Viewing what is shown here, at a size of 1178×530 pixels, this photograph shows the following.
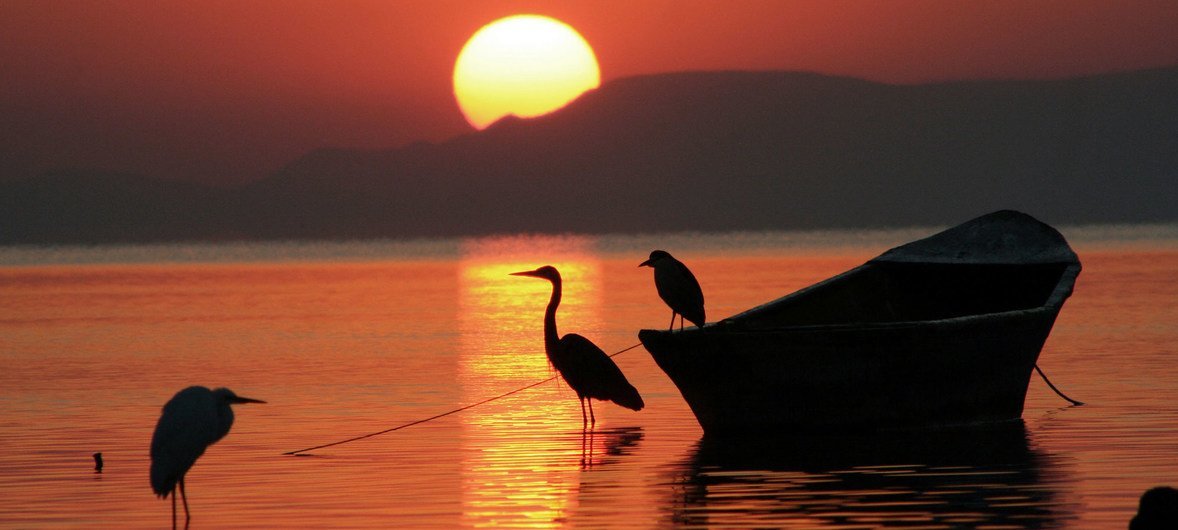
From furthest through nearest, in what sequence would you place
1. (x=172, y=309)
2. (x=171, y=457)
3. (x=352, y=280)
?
(x=352, y=280)
(x=172, y=309)
(x=171, y=457)

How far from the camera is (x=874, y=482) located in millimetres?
15359

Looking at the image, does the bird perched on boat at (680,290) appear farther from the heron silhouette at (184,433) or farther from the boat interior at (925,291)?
the heron silhouette at (184,433)

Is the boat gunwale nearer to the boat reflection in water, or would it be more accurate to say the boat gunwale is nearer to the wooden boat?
the wooden boat

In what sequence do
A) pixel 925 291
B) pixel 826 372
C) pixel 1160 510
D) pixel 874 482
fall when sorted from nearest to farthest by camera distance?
pixel 1160 510, pixel 874 482, pixel 826 372, pixel 925 291

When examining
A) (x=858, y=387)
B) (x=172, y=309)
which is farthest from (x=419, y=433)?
(x=172, y=309)

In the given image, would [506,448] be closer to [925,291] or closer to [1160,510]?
[925,291]

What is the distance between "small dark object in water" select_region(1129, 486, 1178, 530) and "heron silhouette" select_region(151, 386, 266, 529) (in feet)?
22.7

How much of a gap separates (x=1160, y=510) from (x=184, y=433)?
762 centimetres

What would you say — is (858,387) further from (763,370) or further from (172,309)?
(172,309)

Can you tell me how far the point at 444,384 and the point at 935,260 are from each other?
7.68 m

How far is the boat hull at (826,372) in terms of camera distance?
18141 millimetres

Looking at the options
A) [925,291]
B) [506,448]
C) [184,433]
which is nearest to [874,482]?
[506,448]

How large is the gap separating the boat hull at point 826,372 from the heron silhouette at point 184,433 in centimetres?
542

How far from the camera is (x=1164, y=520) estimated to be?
10.3 meters
